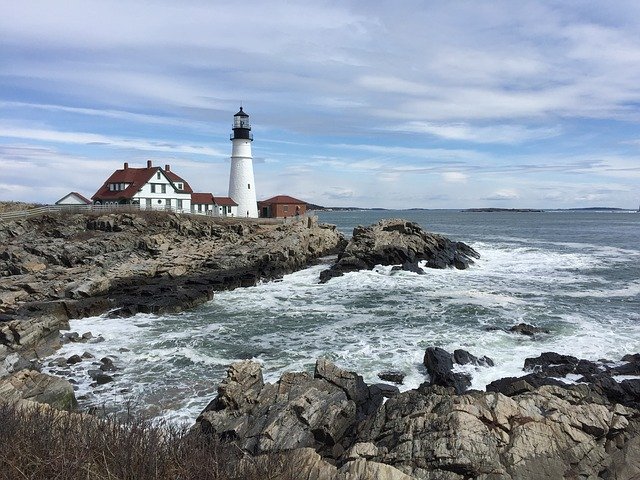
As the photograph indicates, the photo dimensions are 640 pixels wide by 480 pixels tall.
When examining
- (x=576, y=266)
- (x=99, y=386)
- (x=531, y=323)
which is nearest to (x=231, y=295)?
(x=99, y=386)

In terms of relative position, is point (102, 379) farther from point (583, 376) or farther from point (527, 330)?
point (527, 330)

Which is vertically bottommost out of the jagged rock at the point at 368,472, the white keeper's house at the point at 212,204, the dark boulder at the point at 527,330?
the dark boulder at the point at 527,330

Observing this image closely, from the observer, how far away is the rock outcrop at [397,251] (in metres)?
33.0

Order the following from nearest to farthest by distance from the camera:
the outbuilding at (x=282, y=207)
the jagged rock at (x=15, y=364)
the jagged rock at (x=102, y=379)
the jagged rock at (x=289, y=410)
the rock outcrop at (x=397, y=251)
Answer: the jagged rock at (x=289, y=410) < the jagged rock at (x=102, y=379) < the jagged rock at (x=15, y=364) < the rock outcrop at (x=397, y=251) < the outbuilding at (x=282, y=207)

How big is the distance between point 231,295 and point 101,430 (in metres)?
19.7

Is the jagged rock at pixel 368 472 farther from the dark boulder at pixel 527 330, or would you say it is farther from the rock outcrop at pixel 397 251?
the rock outcrop at pixel 397 251

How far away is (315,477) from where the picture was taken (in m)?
6.48

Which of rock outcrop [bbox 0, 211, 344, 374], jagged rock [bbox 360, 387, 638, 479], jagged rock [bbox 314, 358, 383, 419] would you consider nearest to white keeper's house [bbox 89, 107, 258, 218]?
rock outcrop [bbox 0, 211, 344, 374]

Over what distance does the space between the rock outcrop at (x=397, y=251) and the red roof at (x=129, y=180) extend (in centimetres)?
2196

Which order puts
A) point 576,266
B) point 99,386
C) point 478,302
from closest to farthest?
point 99,386
point 478,302
point 576,266

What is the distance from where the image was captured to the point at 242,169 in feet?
167

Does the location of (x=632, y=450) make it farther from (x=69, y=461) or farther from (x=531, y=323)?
(x=531, y=323)

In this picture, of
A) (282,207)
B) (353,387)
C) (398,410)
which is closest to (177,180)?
(282,207)

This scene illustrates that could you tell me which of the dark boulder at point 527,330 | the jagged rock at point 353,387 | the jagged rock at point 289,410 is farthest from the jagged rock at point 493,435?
the dark boulder at point 527,330
